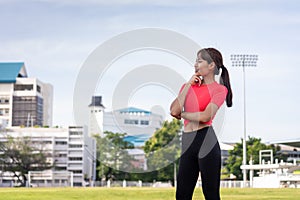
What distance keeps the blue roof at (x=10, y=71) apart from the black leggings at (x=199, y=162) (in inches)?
5914

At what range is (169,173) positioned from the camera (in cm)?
7312

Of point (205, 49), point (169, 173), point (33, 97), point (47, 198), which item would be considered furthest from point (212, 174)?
point (33, 97)

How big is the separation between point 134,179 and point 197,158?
73897 millimetres

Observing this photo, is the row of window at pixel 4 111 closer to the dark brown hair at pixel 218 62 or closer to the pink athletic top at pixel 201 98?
the dark brown hair at pixel 218 62

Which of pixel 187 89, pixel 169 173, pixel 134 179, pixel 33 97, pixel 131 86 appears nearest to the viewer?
pixel 187 89

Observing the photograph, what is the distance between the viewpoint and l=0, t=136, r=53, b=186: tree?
81250 mm

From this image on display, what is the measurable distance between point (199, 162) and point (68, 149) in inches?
3694

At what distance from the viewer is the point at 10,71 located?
156 meters

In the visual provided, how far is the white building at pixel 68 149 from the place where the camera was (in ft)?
304

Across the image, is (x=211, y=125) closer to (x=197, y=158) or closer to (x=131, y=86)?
(x=197, y=158)

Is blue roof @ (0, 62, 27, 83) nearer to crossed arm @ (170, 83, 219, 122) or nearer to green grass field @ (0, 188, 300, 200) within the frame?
green grass field @ (0, 188, 300, 200)

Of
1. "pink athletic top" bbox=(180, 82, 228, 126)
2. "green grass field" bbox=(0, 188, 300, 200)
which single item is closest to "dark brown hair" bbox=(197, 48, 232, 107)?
"pink athletic top" bbox=(180, 82, 228, 126)

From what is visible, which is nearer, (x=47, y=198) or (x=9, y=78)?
(x=47, y=198)

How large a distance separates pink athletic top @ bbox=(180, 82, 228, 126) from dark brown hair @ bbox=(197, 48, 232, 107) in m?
0.22
